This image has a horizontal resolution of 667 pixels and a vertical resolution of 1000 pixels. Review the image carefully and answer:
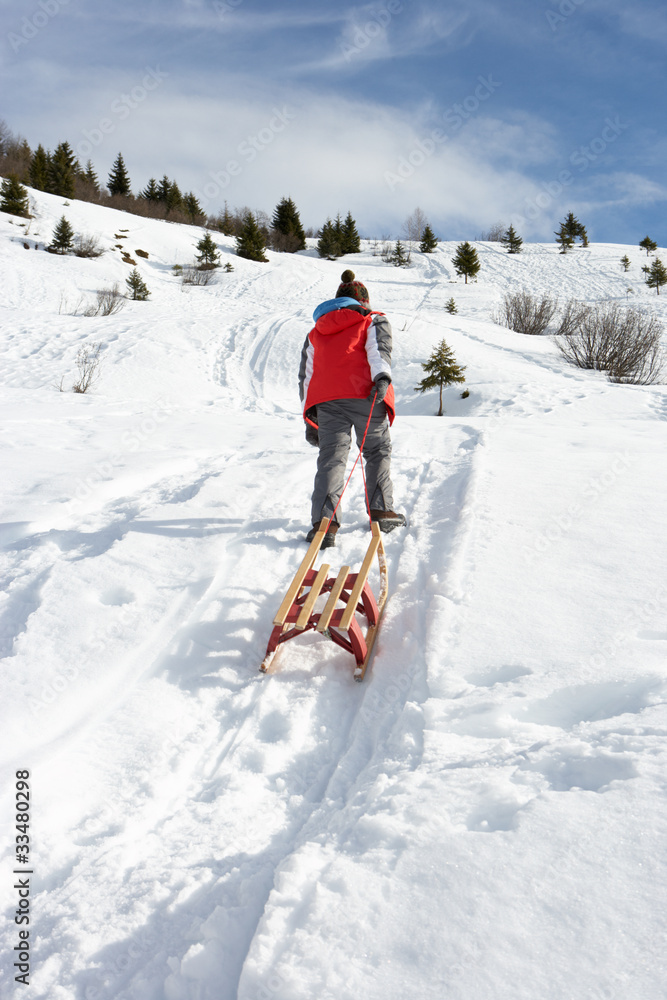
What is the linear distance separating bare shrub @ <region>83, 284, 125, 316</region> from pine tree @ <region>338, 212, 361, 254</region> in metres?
29.0

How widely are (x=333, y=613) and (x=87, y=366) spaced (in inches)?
368

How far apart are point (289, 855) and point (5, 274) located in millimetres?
21652

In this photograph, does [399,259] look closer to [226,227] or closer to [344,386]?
[226,227]

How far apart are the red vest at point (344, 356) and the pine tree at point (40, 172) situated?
129 ft

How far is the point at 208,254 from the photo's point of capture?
97.4 ft

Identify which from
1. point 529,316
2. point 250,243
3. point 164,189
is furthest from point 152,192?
point 529,316

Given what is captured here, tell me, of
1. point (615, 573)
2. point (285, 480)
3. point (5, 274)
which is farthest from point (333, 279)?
point (615, 573)

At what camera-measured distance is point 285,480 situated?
4887 millimetres

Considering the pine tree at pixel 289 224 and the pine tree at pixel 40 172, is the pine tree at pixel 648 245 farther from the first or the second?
the pine tree at pixel 40 172

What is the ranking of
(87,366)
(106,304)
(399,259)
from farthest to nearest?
(399,259) → (106,304) → (87,366)

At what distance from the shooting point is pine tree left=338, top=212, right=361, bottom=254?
43.6 meters

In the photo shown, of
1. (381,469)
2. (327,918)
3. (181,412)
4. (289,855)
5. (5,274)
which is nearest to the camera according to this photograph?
(327,918)

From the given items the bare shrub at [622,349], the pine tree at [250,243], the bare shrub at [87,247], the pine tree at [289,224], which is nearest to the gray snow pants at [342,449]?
the bare shrub at [622,349]

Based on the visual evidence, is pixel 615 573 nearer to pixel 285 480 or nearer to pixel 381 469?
pixel 381 469
